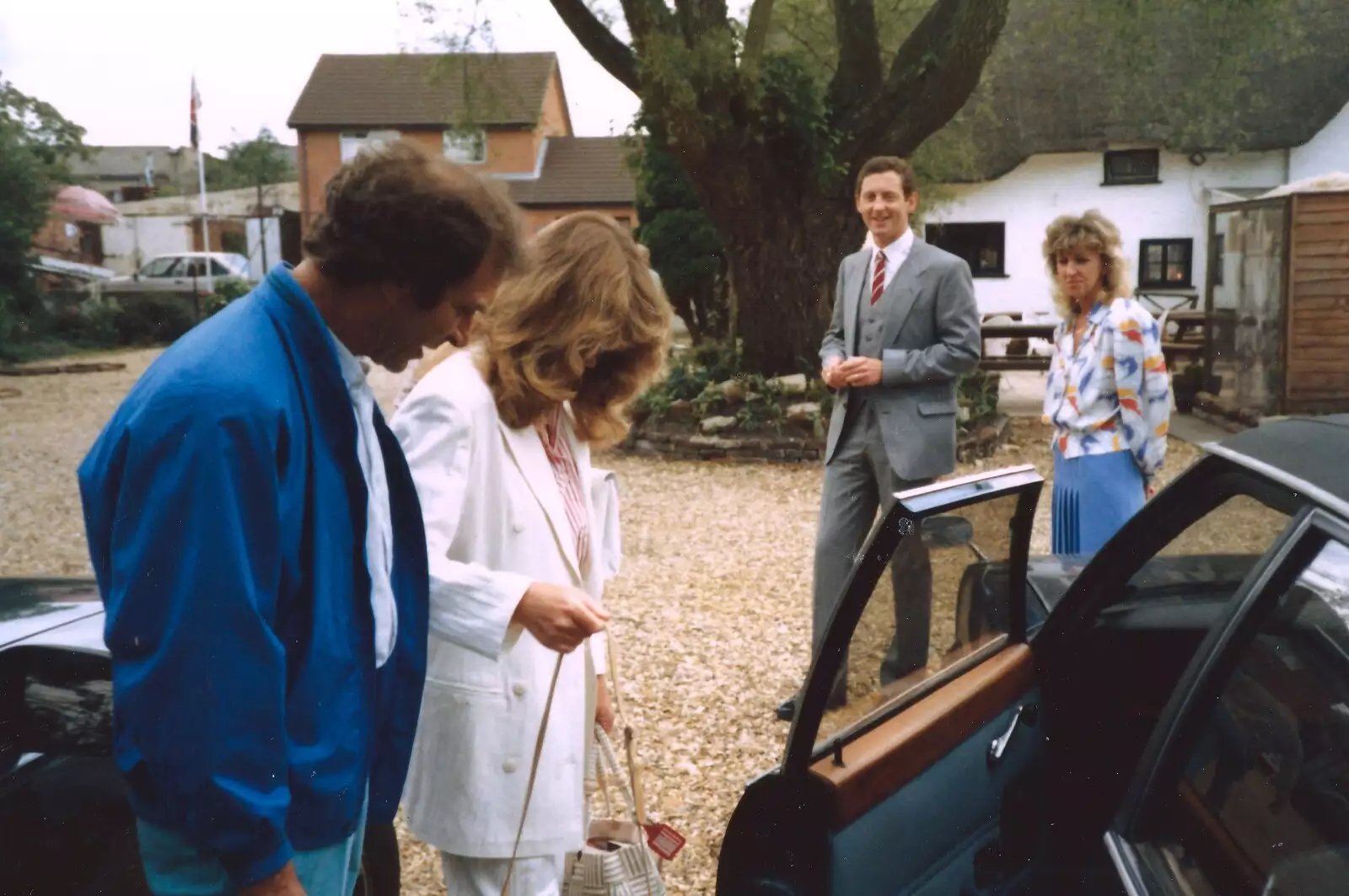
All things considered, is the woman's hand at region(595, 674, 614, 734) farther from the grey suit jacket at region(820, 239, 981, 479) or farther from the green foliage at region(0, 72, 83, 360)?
the green foliage at region(0, 72, 83, 360)

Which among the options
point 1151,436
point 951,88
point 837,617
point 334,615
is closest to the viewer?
point 334,615

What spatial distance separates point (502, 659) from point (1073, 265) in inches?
126

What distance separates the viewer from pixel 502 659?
2.30 metres

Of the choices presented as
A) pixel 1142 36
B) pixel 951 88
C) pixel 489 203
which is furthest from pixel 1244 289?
pixel 489 203

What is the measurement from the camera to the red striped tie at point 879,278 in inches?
194

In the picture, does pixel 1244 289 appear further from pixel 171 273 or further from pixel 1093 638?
pixel 171 273

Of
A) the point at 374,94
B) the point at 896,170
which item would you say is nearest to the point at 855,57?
the point at 896,170

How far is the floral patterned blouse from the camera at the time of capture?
4.55 m

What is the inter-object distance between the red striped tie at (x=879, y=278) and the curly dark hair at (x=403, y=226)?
3395mm

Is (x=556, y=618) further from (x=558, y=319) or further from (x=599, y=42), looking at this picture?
(x=599, y=42)

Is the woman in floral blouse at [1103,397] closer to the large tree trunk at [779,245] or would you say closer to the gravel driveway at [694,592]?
the gravel driveway at [694,592]

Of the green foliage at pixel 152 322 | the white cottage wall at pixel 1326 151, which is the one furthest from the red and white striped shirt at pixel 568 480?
the white cottage wall at pixel 1326 151

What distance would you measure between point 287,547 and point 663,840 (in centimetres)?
143

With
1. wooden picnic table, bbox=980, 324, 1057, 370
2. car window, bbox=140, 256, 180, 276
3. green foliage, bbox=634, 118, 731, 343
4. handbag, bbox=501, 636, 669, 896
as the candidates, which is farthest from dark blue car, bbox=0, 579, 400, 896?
car window, bbox=140, 256, 180, 276
